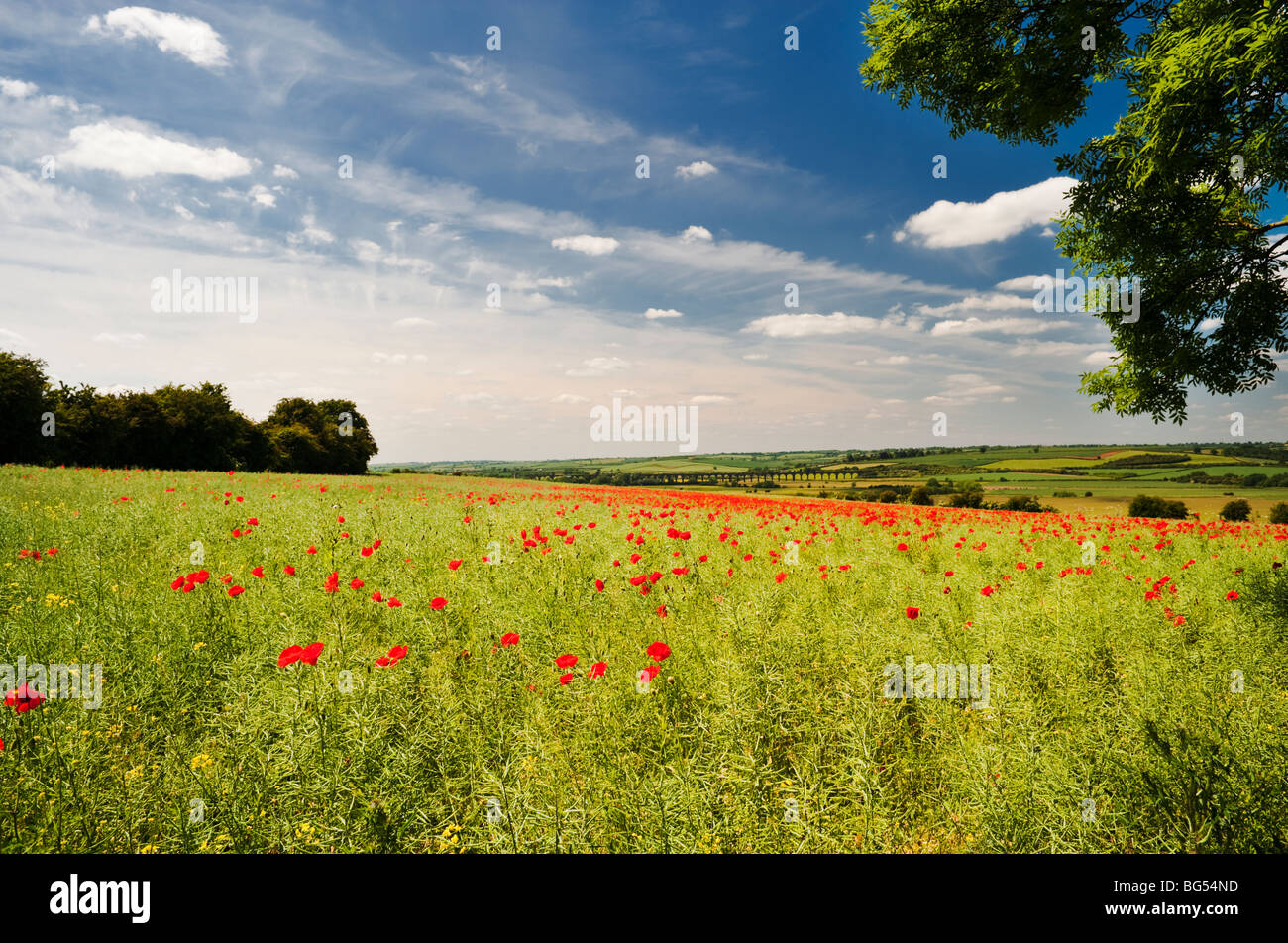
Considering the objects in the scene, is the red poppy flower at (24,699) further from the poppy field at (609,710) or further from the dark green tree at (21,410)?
the dark green tree at (21,410)

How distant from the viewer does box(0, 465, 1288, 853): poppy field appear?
2.29 m

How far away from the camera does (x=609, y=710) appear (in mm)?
3053

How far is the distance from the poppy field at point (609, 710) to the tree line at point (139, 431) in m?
30.8

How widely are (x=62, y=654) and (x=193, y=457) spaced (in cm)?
4903

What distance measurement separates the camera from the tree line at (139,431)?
96.2ft

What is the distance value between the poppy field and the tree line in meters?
30.8

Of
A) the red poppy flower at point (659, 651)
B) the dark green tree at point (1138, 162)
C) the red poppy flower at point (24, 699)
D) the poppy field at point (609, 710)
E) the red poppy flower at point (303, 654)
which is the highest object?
the dark green tree at point (1138, 162)

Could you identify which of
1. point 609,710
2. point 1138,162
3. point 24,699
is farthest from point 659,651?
point 1138,162

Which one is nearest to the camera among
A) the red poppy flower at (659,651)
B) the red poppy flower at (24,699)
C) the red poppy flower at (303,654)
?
the red poppy flower at (24,699)

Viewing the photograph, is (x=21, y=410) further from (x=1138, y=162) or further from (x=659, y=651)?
(x=1138, y=162)

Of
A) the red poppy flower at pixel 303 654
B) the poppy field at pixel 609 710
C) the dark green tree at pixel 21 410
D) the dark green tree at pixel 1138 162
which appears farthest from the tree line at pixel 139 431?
the dark green tree at pixel 1138 162
